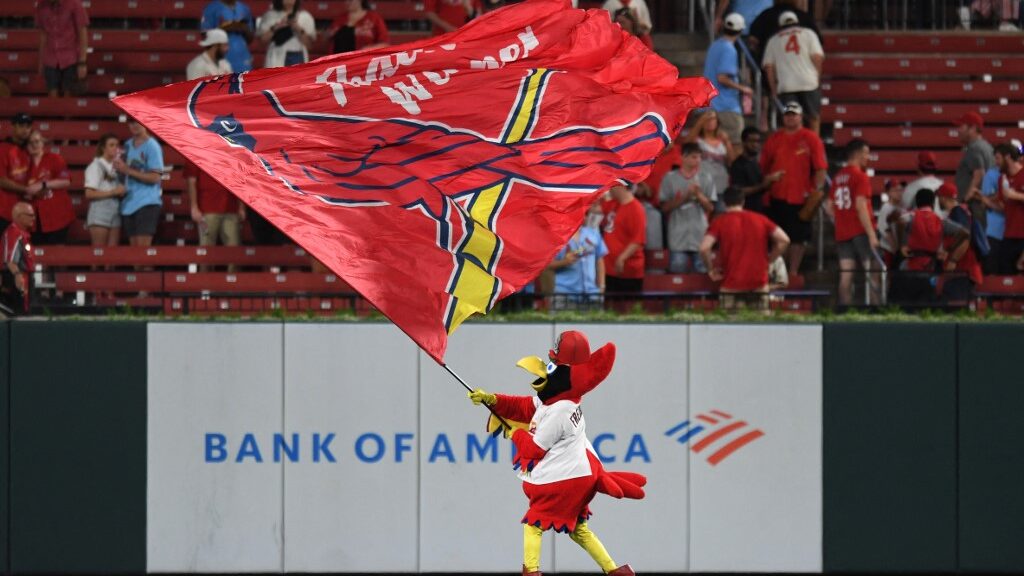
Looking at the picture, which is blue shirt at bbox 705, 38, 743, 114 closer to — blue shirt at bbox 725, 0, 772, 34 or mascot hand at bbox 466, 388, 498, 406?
blue shirt at bbox 725, 0, 772, 34

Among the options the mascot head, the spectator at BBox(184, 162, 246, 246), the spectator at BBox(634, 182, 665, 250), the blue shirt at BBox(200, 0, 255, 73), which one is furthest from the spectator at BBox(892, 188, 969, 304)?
the blue shirt at BBox(200, 0, 255, 73)

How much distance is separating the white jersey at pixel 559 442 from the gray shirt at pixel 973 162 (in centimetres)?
685

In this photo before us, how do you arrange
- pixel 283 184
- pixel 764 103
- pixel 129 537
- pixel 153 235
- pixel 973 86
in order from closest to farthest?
pixel 283 184 < pixel 129 537 < pixel 153 235 < pixel 764 103 < pixel 973 86

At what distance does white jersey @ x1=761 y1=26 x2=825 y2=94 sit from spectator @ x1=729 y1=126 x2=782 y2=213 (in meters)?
1.31

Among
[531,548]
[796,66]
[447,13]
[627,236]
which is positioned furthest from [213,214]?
[531,548]

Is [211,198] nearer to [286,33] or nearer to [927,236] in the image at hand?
[286,33]

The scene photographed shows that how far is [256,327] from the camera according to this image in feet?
45.6

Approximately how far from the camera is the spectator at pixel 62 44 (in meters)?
18.7

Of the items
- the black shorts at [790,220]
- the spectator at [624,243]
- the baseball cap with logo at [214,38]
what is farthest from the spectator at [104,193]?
the black shorts at [790,220]

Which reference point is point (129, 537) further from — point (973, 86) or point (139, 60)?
point (973, 86)

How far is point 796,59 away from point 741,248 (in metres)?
3.85

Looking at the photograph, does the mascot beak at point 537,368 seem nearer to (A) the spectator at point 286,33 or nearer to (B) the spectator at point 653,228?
(B) the spectator at point 653,228

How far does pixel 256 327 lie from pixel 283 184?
3493mm

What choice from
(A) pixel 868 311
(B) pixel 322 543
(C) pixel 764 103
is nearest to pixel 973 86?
(C) pixel 764 103
